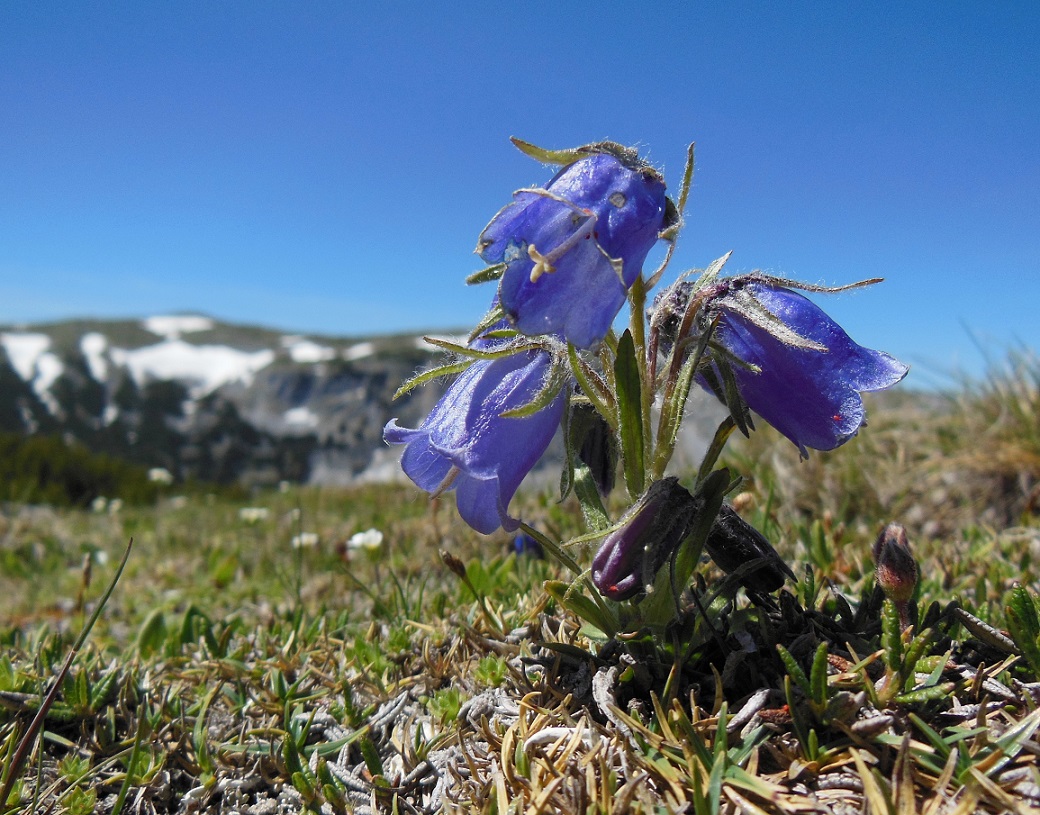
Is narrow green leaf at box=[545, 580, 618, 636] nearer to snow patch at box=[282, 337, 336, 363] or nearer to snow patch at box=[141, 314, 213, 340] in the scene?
snow patch at box=[282, 337, 336, 363]

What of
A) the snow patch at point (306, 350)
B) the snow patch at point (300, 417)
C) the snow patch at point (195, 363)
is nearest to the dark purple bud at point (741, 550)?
the snow patch at point (300, 417)

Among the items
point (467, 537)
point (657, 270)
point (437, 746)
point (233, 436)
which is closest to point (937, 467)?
point (467, 537)

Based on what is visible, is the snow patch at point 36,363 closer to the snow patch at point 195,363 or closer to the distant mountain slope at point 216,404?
the distant mountain slope at point 216,404

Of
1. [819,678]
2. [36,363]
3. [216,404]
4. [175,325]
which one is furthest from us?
[175,325]

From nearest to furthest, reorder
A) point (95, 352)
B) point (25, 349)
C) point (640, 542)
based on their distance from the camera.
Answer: point (640, 542) → point (25, 349) → point (95, 352)

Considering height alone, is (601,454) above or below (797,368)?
below

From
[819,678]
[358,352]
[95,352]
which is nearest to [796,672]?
[819,678]

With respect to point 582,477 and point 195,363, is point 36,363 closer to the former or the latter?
point 195,363

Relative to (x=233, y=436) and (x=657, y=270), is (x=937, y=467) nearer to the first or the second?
(x=657, y=270)
